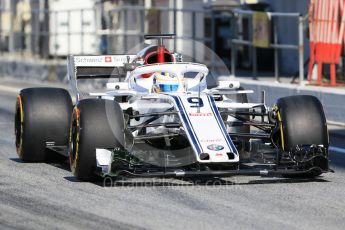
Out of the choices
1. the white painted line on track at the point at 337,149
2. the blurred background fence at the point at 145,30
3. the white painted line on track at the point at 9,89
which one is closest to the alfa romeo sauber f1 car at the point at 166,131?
the white painted line on track at the point at 337,149

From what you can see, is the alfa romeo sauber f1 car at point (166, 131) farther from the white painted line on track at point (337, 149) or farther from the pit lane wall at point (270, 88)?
the pit lane wall at point (270, 88)

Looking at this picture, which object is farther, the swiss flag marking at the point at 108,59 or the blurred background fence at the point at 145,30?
the blurred background fence at the point at 145,30

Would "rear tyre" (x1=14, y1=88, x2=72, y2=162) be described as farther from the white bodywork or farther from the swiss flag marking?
the swiss flag marking

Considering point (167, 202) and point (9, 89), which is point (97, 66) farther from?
point (9, 89)

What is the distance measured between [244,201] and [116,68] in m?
4.64

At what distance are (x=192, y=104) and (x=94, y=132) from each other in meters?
1.04

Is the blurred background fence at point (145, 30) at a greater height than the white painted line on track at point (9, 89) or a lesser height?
greater

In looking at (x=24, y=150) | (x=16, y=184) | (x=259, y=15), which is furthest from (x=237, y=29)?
(x=16, y=184)

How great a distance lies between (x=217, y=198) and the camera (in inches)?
412

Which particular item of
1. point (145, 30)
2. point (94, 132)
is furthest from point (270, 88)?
point (94, 132)

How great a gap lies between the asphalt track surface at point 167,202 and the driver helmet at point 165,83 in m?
1.29

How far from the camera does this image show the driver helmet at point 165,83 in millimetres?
12391

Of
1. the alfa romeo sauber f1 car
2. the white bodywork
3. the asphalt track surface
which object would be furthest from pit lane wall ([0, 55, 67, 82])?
the asphalt track surface

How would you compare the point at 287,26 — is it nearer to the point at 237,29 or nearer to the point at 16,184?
the point at 237,29
